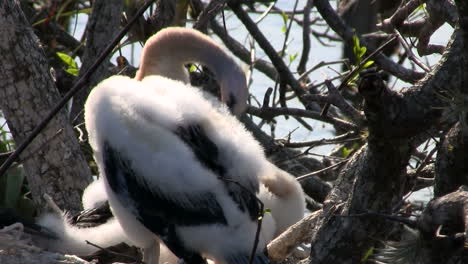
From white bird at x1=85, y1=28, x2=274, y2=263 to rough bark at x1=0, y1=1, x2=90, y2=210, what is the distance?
548 millimetres

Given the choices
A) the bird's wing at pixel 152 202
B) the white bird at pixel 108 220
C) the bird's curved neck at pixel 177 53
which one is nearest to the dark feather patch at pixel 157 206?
the bird's wing at pixel 152 202

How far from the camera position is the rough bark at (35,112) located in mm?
3654

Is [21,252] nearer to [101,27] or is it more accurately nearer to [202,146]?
[202,146]

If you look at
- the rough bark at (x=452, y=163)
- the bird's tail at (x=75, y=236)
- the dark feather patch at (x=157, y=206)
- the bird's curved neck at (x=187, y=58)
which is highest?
the rough bark at (x=452, y=163)

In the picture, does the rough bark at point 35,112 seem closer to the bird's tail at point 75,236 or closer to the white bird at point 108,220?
the white bird at point 108,220

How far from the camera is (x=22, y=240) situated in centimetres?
320

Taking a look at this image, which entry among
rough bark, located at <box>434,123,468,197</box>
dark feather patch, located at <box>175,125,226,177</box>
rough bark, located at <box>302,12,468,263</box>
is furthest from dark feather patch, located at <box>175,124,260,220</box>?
rough bark, located at <box>434,123,468,197</box>

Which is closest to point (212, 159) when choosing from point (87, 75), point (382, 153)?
point (87, 75)

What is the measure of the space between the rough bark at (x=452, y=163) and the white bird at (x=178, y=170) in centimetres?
70

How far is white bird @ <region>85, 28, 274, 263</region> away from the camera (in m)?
2.96

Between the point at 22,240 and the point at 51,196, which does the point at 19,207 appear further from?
the point at 22,240

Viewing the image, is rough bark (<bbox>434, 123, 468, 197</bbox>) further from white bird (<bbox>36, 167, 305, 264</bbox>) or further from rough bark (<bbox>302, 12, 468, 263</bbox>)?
white bird (<bbox>36, 167, 305, 264</bbox>)

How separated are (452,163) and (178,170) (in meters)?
0.97

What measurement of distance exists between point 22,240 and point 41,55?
0.92 meters
